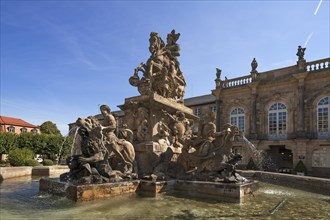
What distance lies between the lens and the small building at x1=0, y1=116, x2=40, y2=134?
61.0m

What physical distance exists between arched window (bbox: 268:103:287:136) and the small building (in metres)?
51.6

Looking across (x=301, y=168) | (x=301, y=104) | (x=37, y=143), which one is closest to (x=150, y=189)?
(x=301, y=168)

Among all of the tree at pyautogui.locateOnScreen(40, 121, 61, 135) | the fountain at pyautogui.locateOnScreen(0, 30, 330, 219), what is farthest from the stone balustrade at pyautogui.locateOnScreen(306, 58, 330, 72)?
the tree at pyautogui.locateOnScreen(40, 121, 61, 135)

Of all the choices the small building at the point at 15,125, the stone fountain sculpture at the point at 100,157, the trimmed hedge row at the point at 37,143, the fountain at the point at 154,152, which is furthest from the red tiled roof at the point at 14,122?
the stone fountain sculpture at the point at 100,157

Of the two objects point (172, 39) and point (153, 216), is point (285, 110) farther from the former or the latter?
point (153, 216)

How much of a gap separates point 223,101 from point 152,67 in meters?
29.0

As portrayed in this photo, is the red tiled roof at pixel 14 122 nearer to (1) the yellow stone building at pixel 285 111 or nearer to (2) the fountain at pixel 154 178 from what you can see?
(1) the yellow stone building at pixel 285 111

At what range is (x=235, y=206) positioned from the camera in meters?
6.79

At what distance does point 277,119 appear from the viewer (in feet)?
110

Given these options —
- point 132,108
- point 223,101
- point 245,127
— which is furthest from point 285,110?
point 132,108

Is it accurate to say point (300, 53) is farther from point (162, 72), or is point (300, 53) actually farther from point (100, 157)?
point (100, 157)

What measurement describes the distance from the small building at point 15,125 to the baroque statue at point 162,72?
5663cm

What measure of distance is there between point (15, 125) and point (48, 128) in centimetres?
733

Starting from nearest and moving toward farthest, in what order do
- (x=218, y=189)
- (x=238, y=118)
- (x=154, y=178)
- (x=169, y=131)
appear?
(x=218, y=189) → (x=154, y=178) → (x=169, y=131) → (x=238, y=118)
